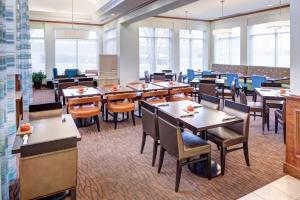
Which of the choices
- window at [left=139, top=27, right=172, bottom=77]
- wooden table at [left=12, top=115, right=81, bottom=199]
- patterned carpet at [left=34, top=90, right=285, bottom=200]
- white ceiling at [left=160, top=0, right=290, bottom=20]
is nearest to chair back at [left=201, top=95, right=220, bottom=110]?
patterned carpet at [left=34, top=90, right=285, bottom=200]

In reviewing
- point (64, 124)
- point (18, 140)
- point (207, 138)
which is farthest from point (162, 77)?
point (18, 140)

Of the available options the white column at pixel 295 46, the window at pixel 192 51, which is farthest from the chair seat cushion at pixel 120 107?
the window at pixel 192 51

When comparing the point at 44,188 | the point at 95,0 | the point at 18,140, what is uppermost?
the point at 95,0

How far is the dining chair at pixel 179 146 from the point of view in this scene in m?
2.99

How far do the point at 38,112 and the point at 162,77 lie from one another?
20.0 feet

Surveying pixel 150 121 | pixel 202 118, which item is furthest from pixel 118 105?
pixel 202 118

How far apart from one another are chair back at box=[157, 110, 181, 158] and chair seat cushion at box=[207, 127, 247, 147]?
0.75m

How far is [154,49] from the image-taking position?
1274 centimetres

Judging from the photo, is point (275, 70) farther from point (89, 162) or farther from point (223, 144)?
point (89, 162)

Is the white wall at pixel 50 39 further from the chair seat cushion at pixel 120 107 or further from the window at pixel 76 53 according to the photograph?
the chair seat cushion at pixel 120 107

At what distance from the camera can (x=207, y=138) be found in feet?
12.1

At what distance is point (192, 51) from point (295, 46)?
34.7 ft

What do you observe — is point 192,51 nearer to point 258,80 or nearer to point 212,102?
point 258,80

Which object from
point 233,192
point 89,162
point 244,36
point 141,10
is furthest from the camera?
point 244,36
